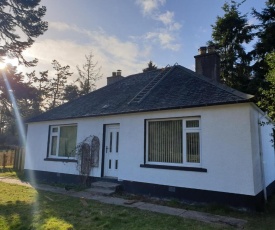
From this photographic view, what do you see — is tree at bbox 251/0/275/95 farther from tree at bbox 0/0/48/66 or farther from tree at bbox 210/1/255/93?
tree at bbox 0/0/48/66

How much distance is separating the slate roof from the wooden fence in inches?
187

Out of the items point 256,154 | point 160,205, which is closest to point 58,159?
point 160,205

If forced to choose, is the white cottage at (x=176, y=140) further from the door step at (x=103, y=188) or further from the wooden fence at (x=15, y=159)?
the wooden fence at (x=15, y=159)

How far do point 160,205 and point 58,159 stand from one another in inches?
293

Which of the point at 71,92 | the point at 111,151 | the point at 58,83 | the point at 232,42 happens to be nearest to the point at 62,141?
the point at 111,151

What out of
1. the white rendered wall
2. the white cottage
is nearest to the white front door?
the white cottage

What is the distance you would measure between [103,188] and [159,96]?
4789 mm

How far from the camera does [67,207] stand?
308 inches

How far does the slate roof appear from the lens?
871 centimetres

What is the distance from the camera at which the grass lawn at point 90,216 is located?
6.04m

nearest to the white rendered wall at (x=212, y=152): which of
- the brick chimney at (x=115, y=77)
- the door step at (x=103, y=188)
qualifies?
the door step at (x=103, y=188)

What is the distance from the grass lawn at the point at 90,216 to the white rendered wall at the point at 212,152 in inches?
34.1

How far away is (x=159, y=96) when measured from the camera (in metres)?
10.8

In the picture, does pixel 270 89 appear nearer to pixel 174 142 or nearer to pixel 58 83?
pixel 174 142
